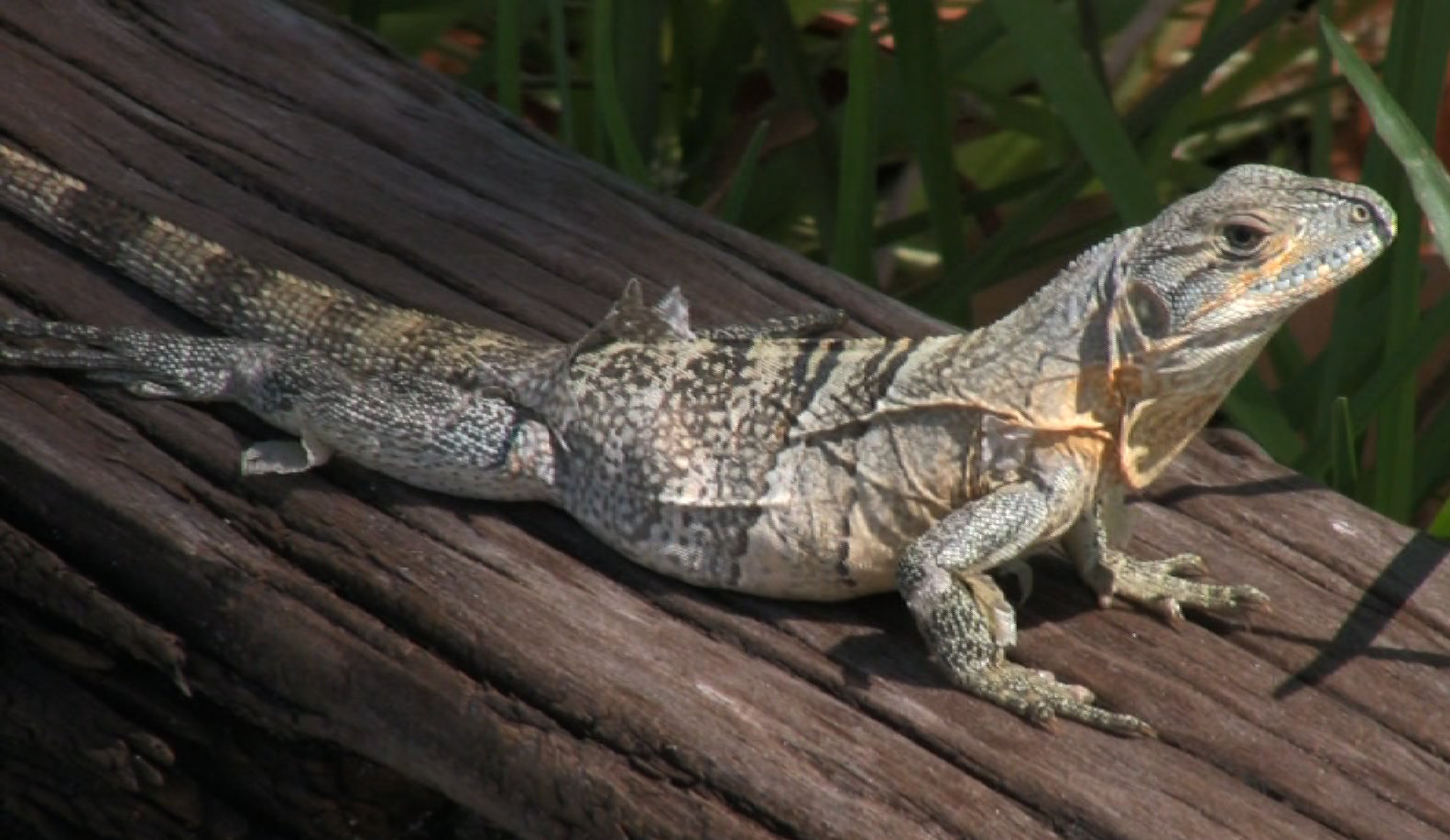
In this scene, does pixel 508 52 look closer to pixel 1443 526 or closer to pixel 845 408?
pixel 845 408

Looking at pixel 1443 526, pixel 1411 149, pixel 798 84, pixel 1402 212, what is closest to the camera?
pixel 1411 149

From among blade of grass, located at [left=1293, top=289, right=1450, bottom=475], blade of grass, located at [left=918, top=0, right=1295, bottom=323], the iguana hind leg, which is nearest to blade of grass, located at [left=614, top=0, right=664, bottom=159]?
blade of grass, located at [left=918, top=0, right=1295, bottom=323]

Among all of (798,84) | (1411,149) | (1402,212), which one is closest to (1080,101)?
(1402,212)

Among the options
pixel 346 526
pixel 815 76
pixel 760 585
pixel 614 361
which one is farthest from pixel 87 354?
pixel 815 76

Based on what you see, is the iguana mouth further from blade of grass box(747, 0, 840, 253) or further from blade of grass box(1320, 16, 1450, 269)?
blade of grass box(747, 0, 840, 253)

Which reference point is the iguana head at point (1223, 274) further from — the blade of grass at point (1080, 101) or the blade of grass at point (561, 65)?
the blade of grass at point (561, 65)

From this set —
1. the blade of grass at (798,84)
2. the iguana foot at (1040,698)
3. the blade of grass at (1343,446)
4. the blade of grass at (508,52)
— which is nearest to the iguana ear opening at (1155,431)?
the iguana foot at (1040,698)

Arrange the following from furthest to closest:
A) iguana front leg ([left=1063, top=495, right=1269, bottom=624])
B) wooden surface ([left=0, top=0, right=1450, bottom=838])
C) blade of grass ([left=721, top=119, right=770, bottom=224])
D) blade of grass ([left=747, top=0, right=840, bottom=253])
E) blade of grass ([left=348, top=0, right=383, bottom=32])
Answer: blade of grass ([left=348, top=0, right=383, bottom=32]) < blade of grass ([left=747, top=0, right=840, bottom=253]) < blade of grass ([left=721, top=119, right=770, bottom=224]) < iguana front leg ([left=1063, top=495, right=1269, bottom=624]) < wooden surface ([left=0, top=0, right=1450, bottom=838])
